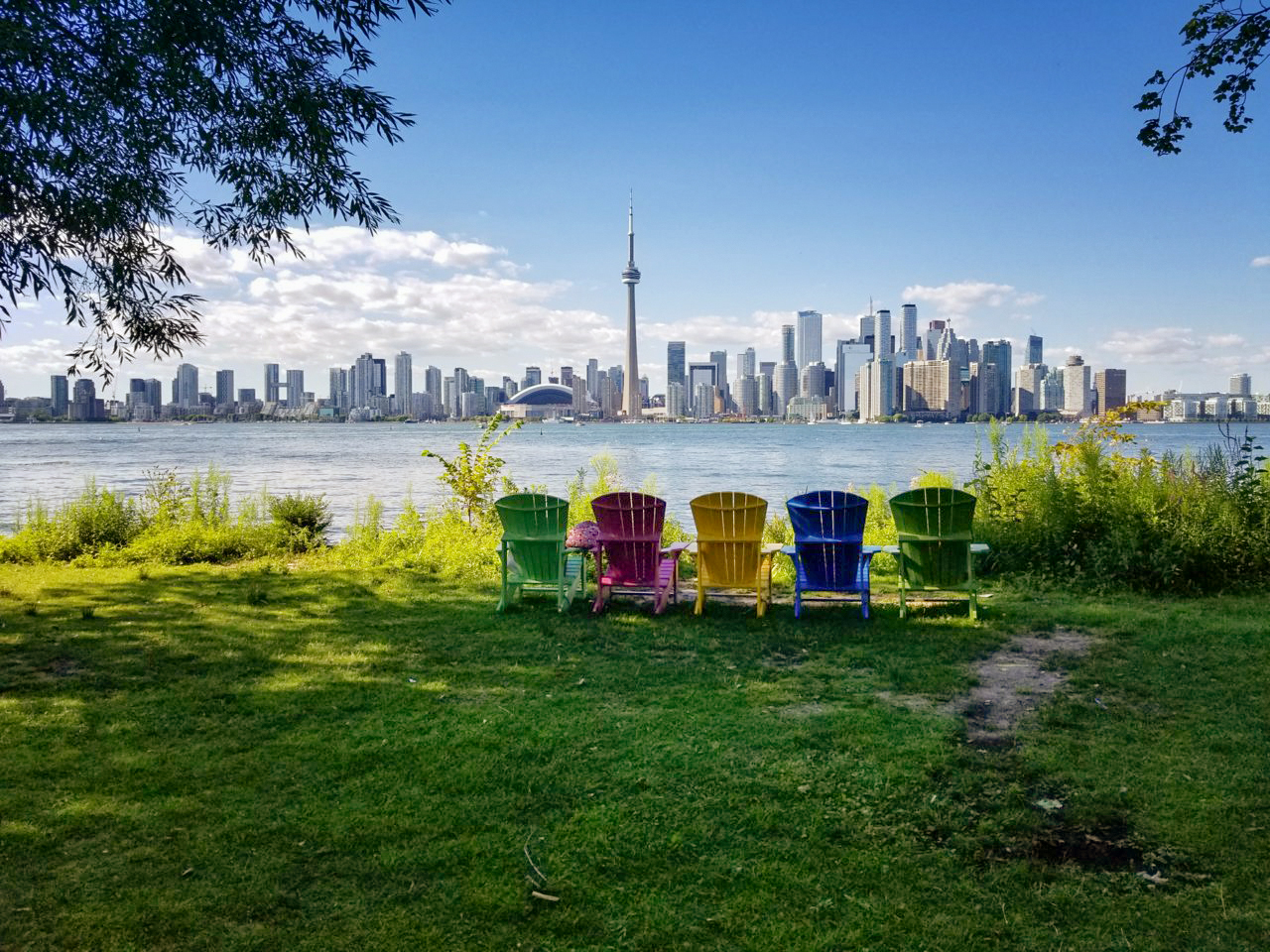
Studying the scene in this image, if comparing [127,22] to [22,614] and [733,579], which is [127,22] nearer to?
[22,614]

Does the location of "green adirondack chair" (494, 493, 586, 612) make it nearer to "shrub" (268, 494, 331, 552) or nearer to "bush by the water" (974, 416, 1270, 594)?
"bush by the water" (974, 416, 1270, 594)

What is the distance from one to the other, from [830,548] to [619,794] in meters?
4.39

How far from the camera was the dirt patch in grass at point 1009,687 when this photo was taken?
209 inches

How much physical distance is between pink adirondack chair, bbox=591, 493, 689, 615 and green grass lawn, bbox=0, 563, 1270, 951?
1113 mm

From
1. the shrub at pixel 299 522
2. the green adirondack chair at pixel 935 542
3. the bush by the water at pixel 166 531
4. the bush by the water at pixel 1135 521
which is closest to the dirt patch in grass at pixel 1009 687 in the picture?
the green adirondack chair at pixel 935 542

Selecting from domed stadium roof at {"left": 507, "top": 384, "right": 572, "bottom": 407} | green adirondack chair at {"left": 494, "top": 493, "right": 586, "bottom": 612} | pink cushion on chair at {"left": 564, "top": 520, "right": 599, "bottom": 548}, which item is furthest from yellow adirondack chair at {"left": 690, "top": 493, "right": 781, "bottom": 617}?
domed stadium roof at {"left": 507, "top": 384, "right": 572, "bottom": 407}

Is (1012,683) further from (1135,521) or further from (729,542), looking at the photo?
(1135,521)

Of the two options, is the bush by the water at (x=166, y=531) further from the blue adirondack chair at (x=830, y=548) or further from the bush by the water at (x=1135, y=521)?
the bush by the water at (x=1135, y=521)

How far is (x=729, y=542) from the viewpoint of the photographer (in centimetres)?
832

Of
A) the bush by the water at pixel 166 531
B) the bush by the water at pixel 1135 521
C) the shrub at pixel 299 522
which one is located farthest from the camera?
the shrub at pixel 299 522

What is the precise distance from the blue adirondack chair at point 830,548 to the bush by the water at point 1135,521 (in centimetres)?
305

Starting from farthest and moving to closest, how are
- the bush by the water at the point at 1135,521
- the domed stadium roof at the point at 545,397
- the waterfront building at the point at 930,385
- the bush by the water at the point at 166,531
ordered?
the domed stadium roof at the point at 545,397
the waterfront building at the point at 930,385
the bush by the water at the point at 166,531
the bush by the water at the point at 1135,521

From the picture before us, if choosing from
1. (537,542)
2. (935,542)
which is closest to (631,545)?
(537,542)

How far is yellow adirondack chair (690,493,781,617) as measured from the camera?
8297 millimetres
